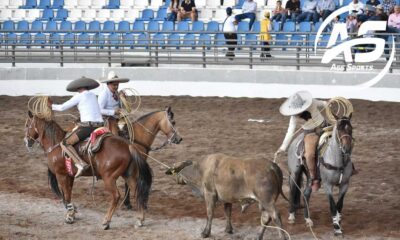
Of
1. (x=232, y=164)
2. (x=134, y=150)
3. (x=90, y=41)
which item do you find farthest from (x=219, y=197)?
(x=90, y=41)

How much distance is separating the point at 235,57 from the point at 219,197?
14791 millimetres

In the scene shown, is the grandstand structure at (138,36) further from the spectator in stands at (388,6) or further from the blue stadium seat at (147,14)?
the spectator in stands at (388,6)

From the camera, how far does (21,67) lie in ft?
92.5

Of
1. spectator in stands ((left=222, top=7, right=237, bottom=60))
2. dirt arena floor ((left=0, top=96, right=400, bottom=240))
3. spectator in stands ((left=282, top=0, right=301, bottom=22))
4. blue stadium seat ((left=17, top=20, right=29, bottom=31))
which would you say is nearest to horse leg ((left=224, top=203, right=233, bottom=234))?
dirt arena floor ((left=0, top=96, right=400, bottom=240))

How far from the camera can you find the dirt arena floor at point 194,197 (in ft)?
42.3

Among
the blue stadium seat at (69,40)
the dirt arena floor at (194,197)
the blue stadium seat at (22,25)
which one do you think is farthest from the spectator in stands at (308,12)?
the blue stadium seat at (22,25)

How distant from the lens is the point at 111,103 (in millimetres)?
A: 14625

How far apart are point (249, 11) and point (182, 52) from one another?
3.03 m

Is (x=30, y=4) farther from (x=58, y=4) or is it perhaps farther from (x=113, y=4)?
(x=113, y=4)

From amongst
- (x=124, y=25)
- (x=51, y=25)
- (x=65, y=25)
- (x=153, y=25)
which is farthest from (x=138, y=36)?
(x=51, y=25)

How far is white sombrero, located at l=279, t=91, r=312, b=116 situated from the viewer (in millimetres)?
13109

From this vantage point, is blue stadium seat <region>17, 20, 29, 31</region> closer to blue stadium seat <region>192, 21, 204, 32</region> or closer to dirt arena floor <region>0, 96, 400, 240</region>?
blue stadium seat <region>192, 21, 204, 32</region>

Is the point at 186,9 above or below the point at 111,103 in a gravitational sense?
above

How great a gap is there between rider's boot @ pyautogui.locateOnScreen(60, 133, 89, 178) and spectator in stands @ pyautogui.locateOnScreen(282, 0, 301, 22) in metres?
16.7
